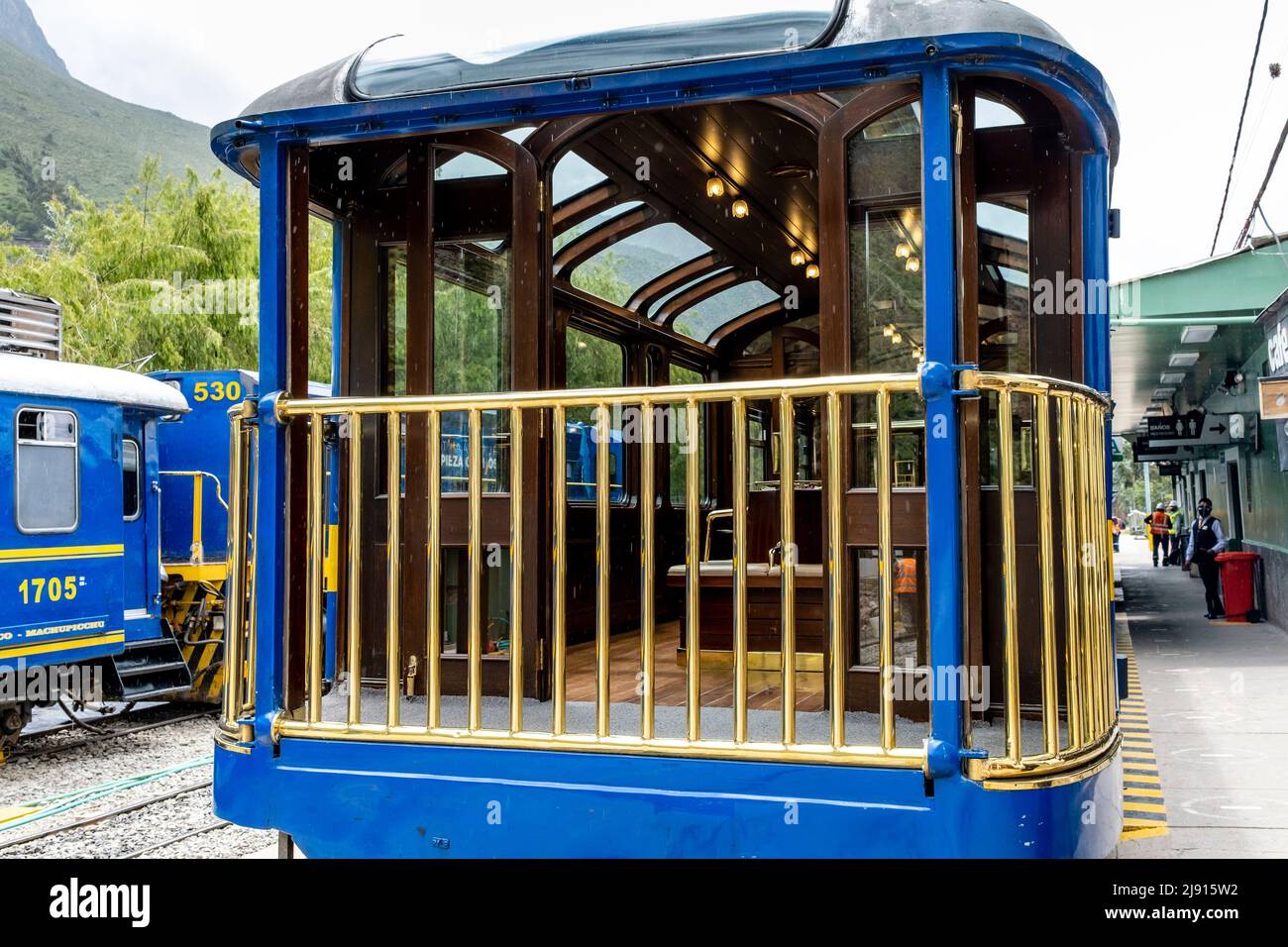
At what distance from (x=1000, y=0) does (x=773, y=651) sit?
2705mm

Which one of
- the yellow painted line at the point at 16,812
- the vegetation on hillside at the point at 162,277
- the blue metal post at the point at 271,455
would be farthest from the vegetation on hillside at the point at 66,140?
the blue metal post at the point at 271,455

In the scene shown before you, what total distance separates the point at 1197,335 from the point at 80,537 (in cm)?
1136

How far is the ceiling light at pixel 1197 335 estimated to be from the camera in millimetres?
11828

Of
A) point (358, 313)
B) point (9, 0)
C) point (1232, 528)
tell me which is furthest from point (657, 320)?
point (9, 0)

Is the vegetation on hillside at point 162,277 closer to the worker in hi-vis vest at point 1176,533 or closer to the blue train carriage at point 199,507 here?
the blue train carriage at point 199,507

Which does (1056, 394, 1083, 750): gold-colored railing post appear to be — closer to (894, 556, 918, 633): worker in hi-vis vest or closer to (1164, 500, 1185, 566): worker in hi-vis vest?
(894, 556, 918, 633): worker in hi-vis vest

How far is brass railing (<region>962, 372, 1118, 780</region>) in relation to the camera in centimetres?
265

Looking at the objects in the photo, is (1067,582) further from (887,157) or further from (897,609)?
(887,157)

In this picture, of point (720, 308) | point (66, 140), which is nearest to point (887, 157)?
point (720, 308)

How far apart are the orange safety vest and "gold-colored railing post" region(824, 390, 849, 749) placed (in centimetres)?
89

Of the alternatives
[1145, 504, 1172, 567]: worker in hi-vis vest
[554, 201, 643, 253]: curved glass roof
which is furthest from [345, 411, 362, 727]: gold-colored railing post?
[1145, 504, 1172, 567]: worker in hi-vis vest

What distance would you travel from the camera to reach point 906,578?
372 cm
